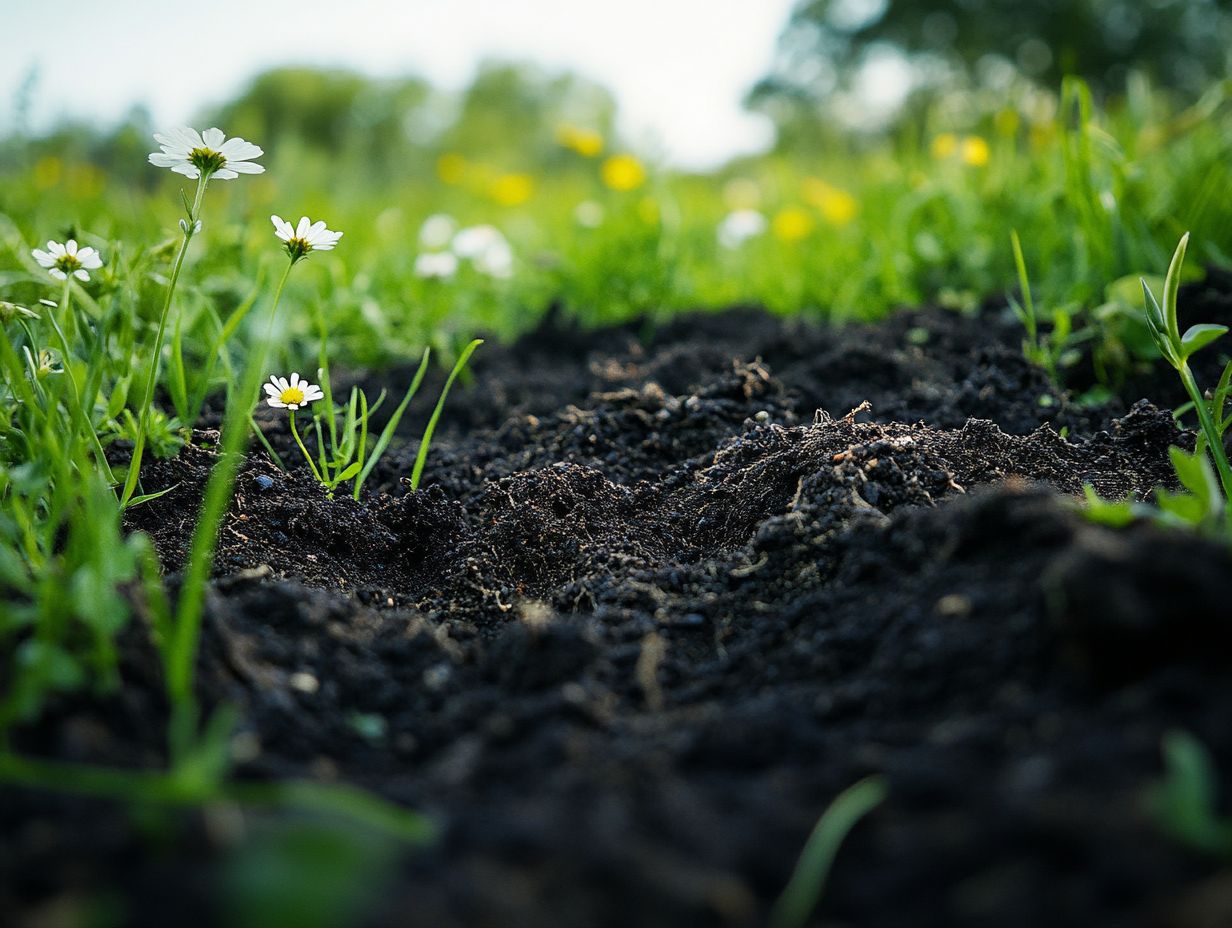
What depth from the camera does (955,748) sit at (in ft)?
2.77

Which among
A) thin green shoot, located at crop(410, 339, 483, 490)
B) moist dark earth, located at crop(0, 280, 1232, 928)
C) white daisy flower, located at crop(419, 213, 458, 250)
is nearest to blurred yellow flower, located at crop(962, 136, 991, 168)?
moist dark earth, located at crop(0, 280, 1232, 928)

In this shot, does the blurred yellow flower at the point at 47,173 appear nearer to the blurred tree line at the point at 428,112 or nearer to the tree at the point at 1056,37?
the blurred tree line at the point at 428,112

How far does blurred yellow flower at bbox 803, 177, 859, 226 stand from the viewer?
428 centimetres

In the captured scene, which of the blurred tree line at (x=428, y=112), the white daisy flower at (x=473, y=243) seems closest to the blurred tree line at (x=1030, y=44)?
the blurred tree line at (x=428, y=112)

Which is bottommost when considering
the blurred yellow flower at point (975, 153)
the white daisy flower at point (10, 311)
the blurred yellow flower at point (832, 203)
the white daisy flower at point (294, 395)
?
the white daisy flower at point (294, 395)

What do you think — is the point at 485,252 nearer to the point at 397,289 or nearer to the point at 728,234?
the point at 397,289

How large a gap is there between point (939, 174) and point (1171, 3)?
19.3 metres

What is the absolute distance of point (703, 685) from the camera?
1.12m

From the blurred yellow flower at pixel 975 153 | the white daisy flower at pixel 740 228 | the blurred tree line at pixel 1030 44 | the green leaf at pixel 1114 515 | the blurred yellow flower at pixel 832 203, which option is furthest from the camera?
the blurred tree line at pixel 1030 44

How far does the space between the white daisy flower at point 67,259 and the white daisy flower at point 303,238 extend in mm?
374

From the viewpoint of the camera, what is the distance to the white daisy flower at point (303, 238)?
4.94 ft

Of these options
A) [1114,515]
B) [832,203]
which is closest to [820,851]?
[1114,515]

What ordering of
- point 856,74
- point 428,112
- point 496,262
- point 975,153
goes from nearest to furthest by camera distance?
point 496,262
point 975,153
point 428,112
point 856,74

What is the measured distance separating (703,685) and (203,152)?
1125 mm
